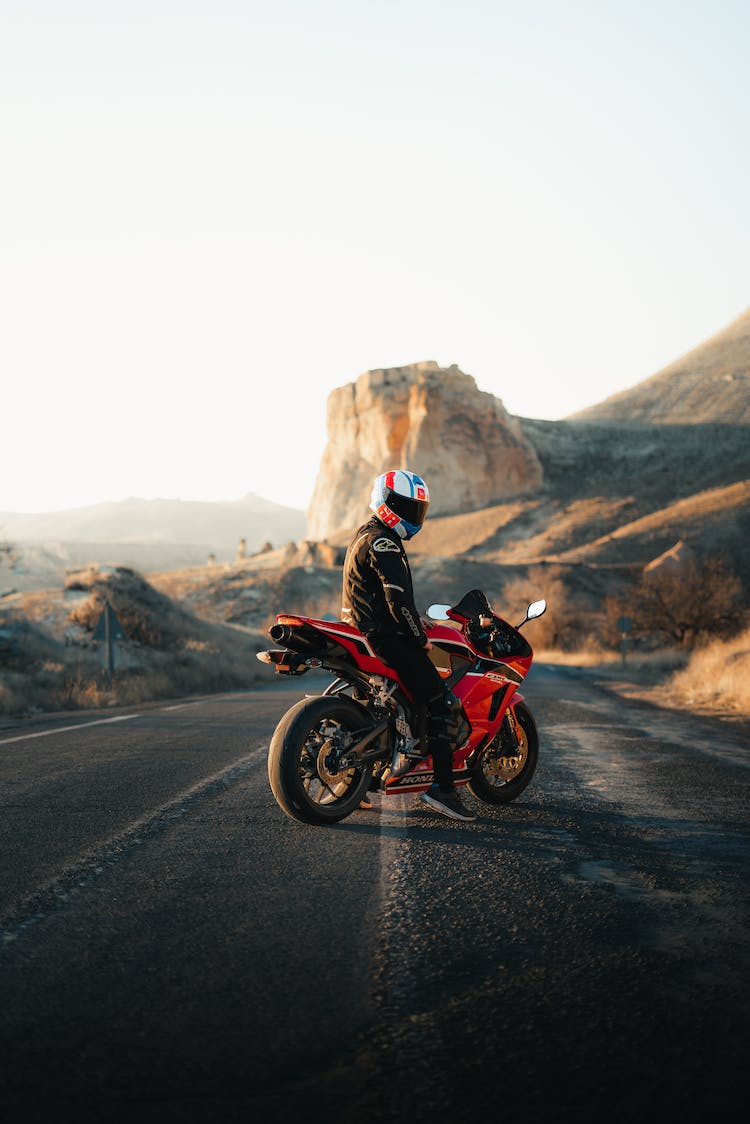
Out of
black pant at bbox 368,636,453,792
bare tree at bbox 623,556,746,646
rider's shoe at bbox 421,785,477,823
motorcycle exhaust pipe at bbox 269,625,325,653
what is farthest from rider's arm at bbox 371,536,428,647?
bare tree at bbox 623,556,746,646

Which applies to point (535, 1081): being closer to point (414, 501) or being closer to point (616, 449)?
point (414, 501)

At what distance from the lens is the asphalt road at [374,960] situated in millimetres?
2699

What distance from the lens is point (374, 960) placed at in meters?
3.74

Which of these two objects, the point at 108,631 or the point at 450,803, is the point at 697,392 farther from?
the point at 450,803

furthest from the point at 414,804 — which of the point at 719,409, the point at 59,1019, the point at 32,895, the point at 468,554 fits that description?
the point at 719,409

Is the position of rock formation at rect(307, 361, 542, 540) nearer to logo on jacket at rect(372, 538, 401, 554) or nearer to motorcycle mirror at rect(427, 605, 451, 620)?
motorcycle mirror at rect(427, 605, 451, 620)

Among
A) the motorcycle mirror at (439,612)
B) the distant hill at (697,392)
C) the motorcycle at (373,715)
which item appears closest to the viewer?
the motorcycle at (373,715)

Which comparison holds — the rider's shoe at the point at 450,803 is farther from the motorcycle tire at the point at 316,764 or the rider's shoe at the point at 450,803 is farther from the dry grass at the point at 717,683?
the dry grass at the point at 717,683

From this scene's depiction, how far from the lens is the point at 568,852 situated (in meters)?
5.50

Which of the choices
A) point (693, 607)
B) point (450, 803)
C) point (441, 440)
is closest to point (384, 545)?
point (450, 803)

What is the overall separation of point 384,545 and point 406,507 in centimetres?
34

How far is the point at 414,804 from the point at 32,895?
3.23 meters

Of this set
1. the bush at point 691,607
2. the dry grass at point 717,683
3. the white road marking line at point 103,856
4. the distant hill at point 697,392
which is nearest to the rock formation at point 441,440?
the distant hill at point 697,392

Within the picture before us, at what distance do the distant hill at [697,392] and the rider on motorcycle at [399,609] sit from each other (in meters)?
108
